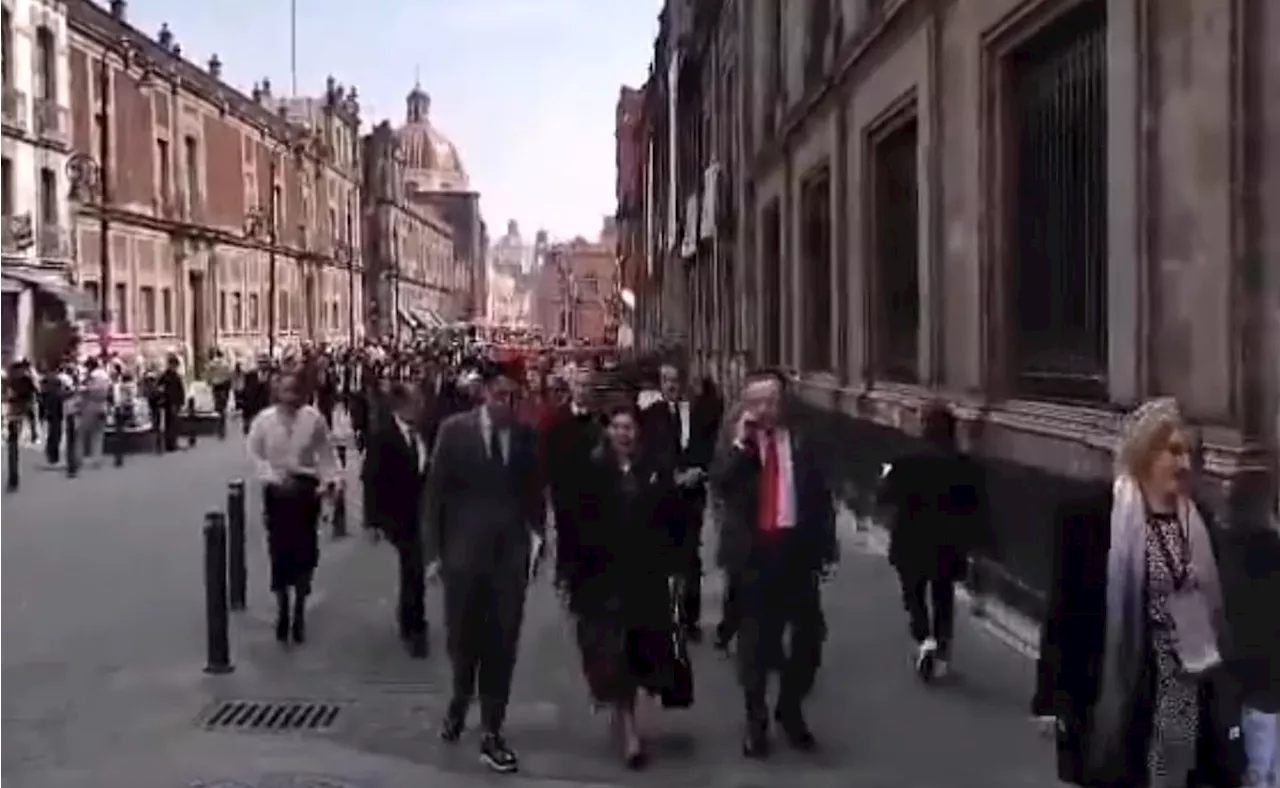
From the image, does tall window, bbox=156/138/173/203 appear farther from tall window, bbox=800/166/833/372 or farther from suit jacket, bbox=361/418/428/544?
suit jacket, bbox=361/418/428/544

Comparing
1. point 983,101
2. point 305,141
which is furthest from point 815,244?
point 305,141

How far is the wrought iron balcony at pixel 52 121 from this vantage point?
40.6 metres

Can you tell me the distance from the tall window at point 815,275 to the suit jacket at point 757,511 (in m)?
14.5

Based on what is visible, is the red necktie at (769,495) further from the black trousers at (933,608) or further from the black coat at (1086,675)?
the black coat at (1086,675)

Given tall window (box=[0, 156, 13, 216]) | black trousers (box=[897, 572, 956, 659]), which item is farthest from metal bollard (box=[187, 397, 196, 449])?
black trousers (box=[897, 572, 956, 659])

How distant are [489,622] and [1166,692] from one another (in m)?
3.74

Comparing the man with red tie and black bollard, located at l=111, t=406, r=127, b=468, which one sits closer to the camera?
the man with red tie

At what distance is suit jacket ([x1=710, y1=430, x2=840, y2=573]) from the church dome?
507 feet

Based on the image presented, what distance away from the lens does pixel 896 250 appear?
56.9 feet

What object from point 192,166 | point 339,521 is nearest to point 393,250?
point 192,166

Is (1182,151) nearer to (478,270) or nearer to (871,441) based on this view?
(871,441)

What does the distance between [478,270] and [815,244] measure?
5756 inches

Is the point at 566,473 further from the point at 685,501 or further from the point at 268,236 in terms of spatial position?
the point at 268,236

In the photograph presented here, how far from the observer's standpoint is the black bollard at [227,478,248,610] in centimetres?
1204
